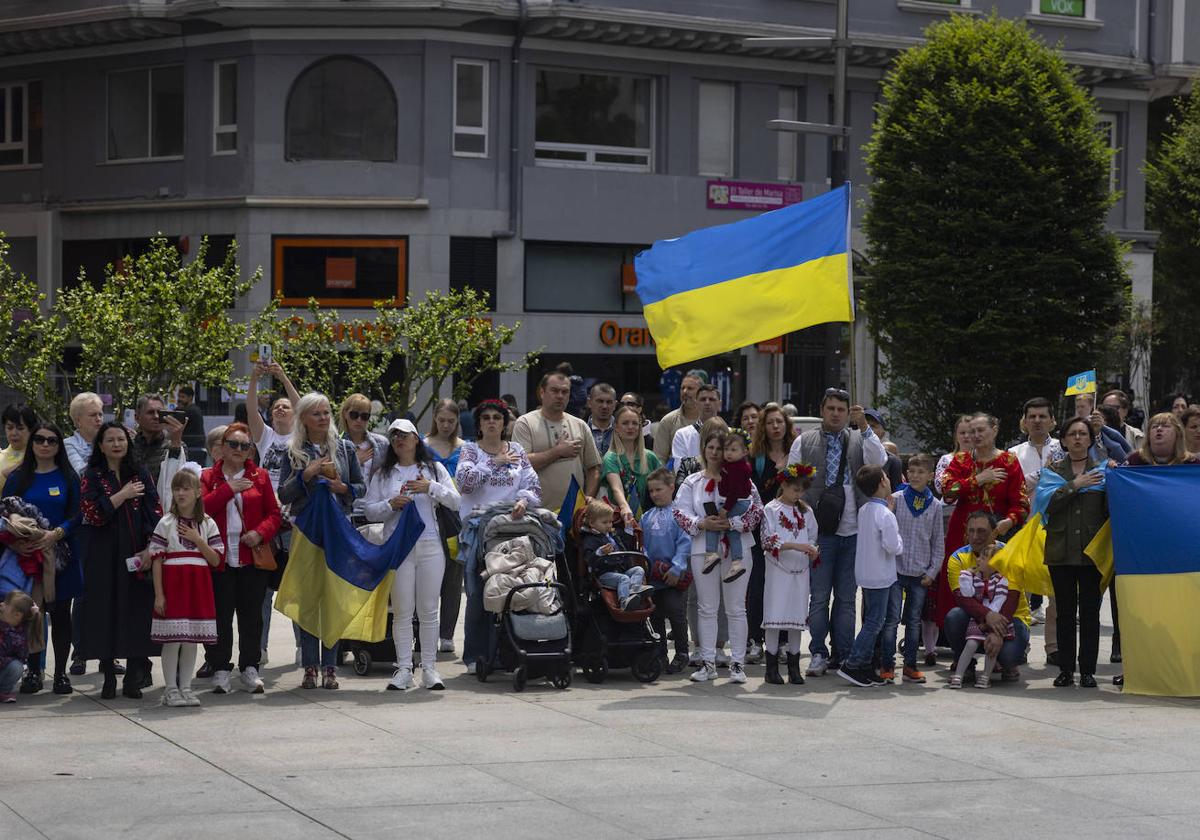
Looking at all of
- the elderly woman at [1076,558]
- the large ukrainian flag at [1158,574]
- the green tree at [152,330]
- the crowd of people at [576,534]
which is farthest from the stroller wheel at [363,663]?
the green tree at [152,330]

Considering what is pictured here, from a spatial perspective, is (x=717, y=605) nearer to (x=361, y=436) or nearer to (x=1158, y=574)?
(x=361, y=436)

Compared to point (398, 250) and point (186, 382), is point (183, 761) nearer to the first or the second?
point (186, 382)

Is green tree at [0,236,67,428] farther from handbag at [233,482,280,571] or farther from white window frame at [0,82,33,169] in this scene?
white window frame at [0,82,33,169]

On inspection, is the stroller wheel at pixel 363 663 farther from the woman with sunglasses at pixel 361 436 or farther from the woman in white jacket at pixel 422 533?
the woman with sunglasses at pixel 361 436

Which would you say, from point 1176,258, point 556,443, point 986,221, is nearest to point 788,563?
point 556,443

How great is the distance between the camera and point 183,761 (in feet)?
29.5

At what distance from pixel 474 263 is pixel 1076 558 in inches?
790

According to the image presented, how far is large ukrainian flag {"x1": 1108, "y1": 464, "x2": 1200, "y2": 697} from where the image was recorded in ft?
37.5

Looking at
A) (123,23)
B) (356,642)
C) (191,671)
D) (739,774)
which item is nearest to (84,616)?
(191,671)

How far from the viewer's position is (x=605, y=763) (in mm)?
9102

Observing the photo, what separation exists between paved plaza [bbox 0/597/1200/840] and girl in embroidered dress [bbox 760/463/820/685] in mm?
262

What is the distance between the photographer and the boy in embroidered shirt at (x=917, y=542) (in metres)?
12.3

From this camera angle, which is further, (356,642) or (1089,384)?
(1089,384)

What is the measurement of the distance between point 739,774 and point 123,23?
25.0 meters
